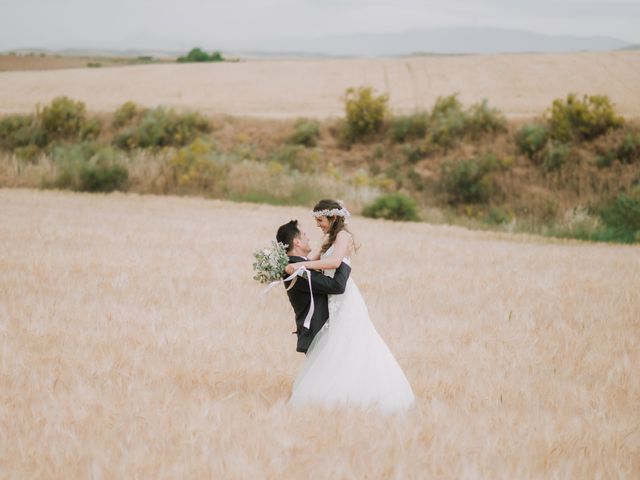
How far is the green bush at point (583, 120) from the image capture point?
36.3 m

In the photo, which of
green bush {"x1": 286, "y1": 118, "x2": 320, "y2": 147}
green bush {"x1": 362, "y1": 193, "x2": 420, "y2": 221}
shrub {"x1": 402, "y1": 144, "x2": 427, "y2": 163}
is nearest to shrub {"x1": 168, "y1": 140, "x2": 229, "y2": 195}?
green bush {"x1": 362, "y1": 193, "x2": 420, "y2": 221}

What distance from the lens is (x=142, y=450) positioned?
4664mm

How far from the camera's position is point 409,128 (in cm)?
4091

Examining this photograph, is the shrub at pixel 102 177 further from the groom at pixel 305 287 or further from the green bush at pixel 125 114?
the groom at pixel 305 287

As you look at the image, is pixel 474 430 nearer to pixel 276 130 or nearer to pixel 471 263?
pixel 471 263

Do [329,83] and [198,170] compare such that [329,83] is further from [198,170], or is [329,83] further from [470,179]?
[198,170]

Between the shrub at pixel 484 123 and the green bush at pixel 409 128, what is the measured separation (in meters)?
2.36

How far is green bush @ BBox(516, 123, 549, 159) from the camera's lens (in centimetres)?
3609

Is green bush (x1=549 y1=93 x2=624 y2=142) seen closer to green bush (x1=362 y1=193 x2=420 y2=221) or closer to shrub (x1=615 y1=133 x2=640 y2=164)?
shrub (x1=615 y1=133 x2=640 y2=164)

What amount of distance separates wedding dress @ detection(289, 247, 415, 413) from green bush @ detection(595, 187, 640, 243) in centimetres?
2138

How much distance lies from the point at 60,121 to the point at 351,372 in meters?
39.2

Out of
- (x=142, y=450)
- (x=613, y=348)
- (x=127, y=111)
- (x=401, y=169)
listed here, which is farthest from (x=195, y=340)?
(x=127, y=111)

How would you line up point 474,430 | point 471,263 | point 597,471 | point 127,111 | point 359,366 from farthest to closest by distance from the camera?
point 127,111 < point 471,263 < point 359,366 < point 474,430 < point 597,471

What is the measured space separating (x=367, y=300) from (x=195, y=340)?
11.2 feet
